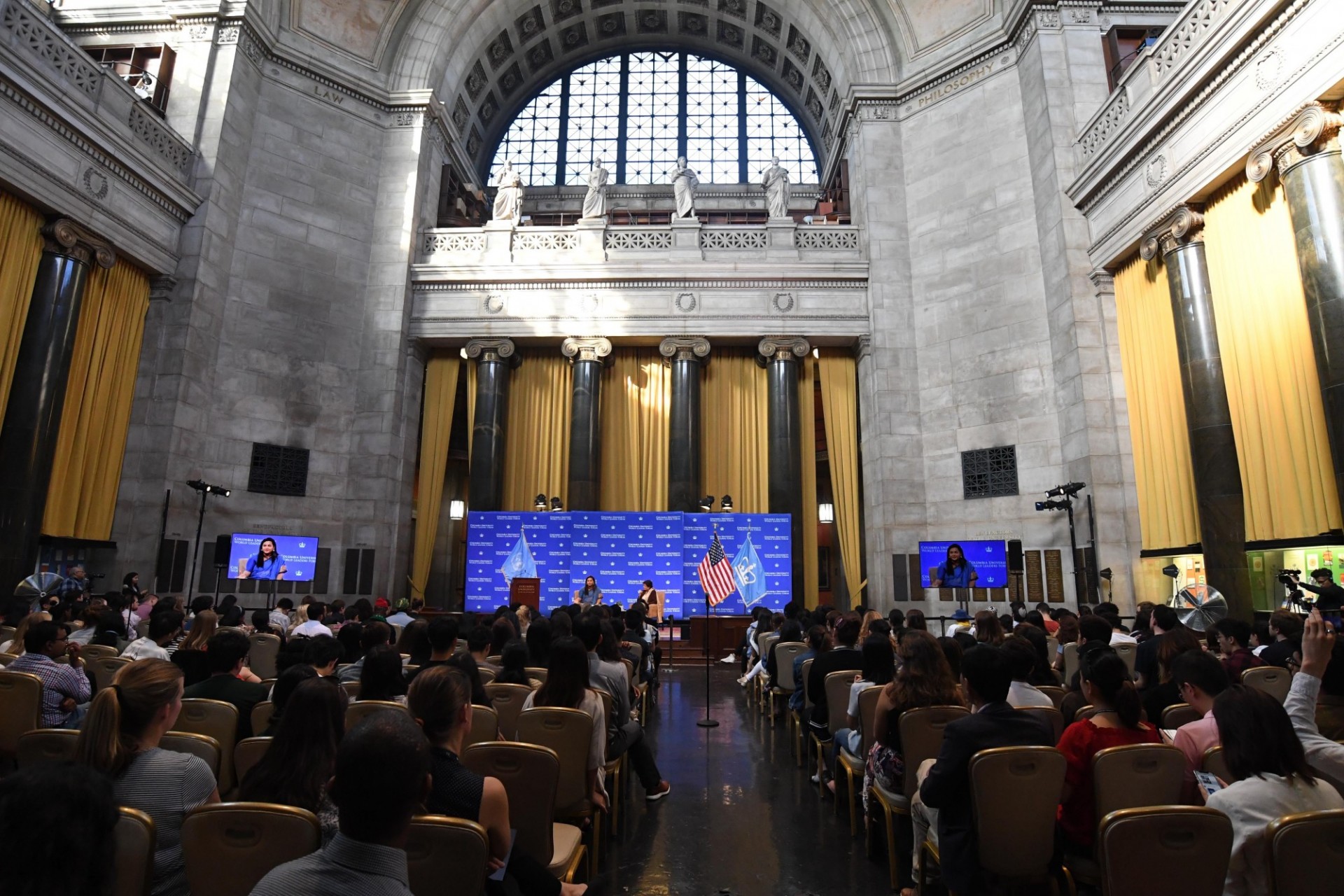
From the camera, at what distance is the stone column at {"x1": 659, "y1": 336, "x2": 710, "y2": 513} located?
16.2m

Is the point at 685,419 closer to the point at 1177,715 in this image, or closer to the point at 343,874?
the point at 1177,715

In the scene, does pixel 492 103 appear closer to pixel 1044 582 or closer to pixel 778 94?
pixel 778 94

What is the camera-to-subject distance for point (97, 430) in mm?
12172

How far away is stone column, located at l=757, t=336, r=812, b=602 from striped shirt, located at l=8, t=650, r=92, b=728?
42.3 feet

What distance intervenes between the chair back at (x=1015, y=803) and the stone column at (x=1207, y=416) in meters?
8.56

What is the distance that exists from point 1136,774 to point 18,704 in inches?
→ 220

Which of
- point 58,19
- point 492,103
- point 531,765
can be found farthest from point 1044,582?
point 58,19

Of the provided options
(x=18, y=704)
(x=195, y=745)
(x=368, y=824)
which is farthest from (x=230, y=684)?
(x=368, y=824)

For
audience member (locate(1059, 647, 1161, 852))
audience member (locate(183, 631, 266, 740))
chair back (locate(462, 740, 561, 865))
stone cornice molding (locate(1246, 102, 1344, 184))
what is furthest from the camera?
stone cornice molding (locate(1246, 102, 1344, 184))

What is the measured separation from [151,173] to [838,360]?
14219 millimetres

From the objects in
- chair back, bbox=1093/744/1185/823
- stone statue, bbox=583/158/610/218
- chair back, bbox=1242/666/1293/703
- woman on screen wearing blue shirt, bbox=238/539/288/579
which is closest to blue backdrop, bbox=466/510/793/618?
woman on screen wearing blue shirt, bbox=238/539/288/579

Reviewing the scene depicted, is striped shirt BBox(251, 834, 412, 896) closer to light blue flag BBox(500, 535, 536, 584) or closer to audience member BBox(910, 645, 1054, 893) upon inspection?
audience member BBox(910, 645, 1054, 893)

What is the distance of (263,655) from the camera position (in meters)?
6.69

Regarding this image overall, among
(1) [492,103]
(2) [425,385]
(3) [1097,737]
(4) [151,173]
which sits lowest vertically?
(3) [1097,737]
